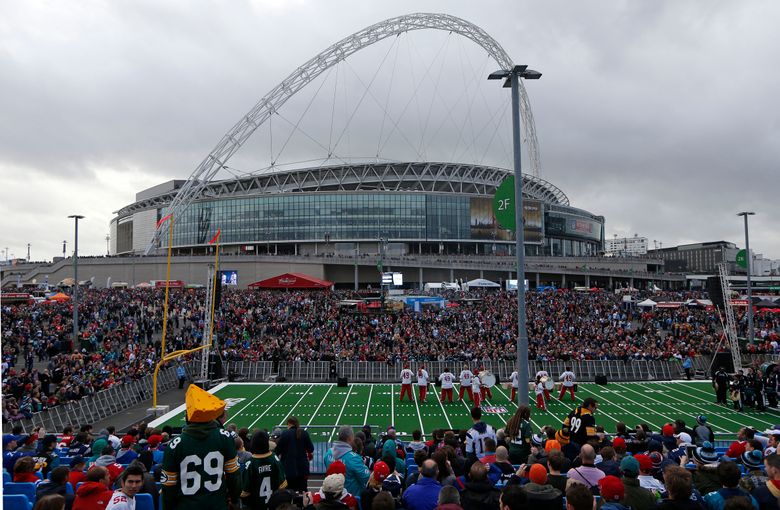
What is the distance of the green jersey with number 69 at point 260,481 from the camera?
18.3 feet

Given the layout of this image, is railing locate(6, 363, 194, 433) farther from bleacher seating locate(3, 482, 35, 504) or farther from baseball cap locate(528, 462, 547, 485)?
baseball cap locate(528, 462, 547, 485)

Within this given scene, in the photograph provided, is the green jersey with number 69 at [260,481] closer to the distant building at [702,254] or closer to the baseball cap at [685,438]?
the baseball cap at [685,438]

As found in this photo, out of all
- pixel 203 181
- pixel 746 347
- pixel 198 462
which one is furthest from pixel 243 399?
pixel 203 181

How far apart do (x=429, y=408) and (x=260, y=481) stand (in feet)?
50.8

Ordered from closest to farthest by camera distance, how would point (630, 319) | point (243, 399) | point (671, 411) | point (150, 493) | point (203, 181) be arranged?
point (150, 493), point (671, 411), point (243, 399), point (630, 319), point (203, 181)

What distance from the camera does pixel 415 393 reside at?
23578 millimetres

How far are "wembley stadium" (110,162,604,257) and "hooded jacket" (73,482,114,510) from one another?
83.3m

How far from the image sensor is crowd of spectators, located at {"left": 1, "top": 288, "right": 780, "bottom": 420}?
24.0 meters

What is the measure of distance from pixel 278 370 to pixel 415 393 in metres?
7.80

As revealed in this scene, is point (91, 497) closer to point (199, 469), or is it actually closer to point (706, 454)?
point (199, 469)

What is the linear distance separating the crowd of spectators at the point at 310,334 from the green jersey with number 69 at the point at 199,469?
15523 mm

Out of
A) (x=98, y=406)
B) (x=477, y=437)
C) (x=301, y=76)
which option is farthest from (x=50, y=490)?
(x=301, y=76)

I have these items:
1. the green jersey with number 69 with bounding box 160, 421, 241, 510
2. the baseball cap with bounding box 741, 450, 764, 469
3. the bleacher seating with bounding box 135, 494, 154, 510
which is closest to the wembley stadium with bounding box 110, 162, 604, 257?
the baseball cap with bounding box 741, 450, 764, 469

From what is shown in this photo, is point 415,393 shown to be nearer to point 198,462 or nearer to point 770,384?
point 770,384
